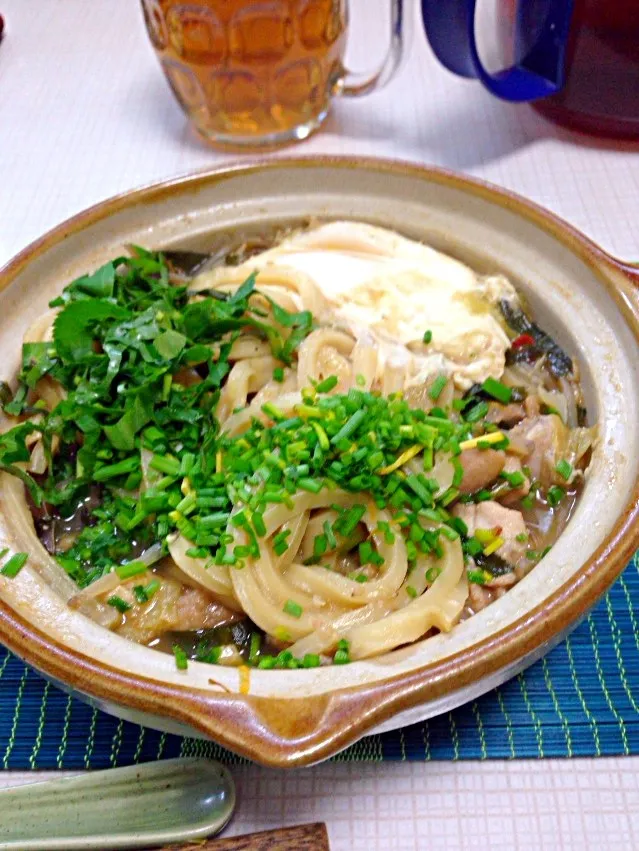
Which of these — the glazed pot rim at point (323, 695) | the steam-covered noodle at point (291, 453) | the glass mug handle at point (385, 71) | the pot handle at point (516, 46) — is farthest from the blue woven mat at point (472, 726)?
the glass mug handle at point (385, 71)

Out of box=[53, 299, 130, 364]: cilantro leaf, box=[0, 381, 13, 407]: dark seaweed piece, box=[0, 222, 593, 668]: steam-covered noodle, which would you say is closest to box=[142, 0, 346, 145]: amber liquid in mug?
box=[0, 222, 593, 668]: steam-covered noodle

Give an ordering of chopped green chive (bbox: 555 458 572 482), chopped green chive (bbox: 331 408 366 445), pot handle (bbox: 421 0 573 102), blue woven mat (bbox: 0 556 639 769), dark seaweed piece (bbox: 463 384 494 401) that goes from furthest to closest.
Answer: pot handle (bbox: 421 0 573 102)
dark seaweed piece (bbox: 463 384 494 401)
chopped green chive (bbox: 555 458 572 482)
chopped green chive (bbox: 331 408 366 445)
blue woven mat (bbox: 0 556 639 769)

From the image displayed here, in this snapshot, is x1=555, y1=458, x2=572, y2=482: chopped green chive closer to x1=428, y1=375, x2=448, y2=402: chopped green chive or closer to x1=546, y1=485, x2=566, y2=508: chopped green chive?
x1=546, y1=485, x2=566, y2=508: chopped green chive

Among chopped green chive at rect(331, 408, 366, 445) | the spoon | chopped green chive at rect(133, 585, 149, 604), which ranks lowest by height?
the spoon

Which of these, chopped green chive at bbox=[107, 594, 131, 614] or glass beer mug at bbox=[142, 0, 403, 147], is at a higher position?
glass beer mug at bbox=[142, 0, 403, 147]

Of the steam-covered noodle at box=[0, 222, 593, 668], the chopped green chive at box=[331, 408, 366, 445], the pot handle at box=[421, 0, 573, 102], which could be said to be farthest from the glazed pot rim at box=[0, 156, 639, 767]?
the pot handle at box=[421, 0, 573, 102]

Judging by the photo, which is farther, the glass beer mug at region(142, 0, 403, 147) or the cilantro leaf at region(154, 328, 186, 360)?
the glass beer mug at region(142, 0, 403, 147)

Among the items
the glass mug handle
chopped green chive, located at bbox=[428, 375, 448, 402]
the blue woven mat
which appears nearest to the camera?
the blue woven mat

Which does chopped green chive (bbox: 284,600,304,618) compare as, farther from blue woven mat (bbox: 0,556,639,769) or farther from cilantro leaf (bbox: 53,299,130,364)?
cilantro leaf (bbox: 53,299,130,364)
